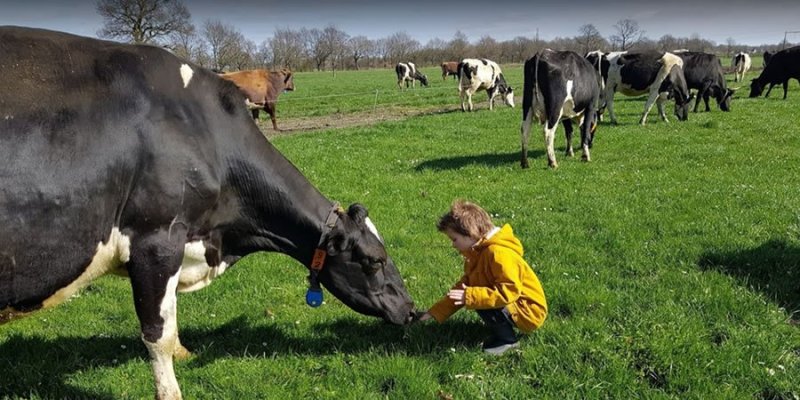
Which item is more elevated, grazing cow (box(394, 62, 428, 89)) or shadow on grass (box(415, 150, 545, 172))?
grazing cow (box(394, 62, 428, 89))

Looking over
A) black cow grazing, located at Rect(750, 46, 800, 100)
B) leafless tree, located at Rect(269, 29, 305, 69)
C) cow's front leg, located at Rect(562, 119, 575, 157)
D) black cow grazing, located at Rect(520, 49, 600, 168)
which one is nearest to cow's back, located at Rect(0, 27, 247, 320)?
black cow grazing, located at Rect(520, 49, 600, 168)

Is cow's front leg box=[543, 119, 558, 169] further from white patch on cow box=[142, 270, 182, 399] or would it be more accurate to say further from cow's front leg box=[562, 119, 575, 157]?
white patch on cow box=[142, 270, 182, 399]

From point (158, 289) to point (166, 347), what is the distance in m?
0.44

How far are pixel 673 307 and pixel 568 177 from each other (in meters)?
5.57

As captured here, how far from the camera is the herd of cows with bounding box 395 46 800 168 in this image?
11250 millimetres

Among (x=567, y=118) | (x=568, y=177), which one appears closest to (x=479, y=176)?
(x=568, y=177)

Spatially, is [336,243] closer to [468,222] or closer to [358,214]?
[358,214]

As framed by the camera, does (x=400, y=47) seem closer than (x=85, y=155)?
No

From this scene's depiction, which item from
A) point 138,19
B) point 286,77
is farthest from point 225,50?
point 286,77

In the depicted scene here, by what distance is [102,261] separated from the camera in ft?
11.2

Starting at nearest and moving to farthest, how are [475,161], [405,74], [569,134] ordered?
[475,161] → [569,134] → [405,74]

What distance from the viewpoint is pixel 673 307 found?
493 centimetres

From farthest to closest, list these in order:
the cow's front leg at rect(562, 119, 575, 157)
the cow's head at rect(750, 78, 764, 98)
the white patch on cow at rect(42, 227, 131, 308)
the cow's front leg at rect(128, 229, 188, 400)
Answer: the cow's head at rect(750, 78, 764, 98)
the cow's front leg at rect(562, 119, 575, 157)
the cow's front leg at rect(128, 229, 188, 400)
the white patch on cow at rect(42, 227, 131, 308)

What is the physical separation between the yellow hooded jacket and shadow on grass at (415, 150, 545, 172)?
22.9 ft
